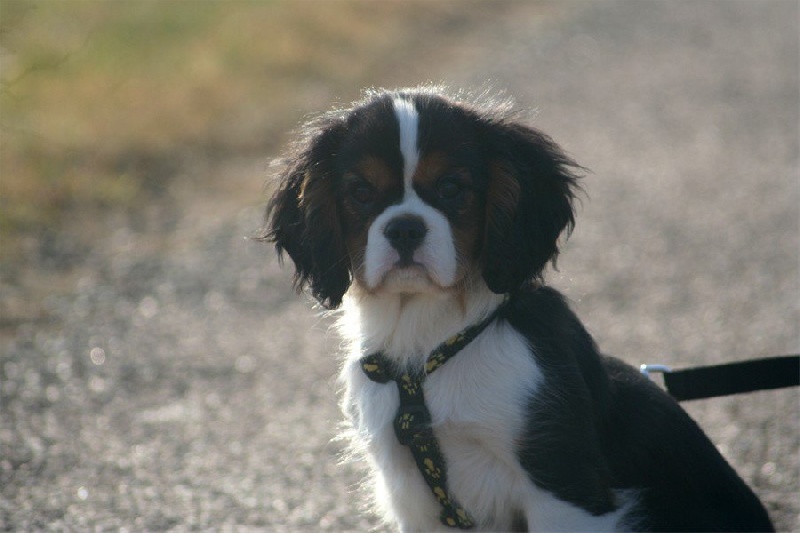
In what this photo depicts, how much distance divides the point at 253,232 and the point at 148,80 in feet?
17.1

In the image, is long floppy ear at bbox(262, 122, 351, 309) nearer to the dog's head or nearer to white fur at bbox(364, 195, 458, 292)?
the dog's head

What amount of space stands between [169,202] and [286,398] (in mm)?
3892

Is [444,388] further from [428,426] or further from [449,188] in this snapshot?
[449,188]

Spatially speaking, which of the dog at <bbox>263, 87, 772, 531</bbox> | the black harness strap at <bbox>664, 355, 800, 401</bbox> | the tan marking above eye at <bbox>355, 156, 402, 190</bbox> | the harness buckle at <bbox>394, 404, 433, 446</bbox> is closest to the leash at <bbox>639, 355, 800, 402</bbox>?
the black harness strap at <bbox>664, 355, 800, 401</bbox>

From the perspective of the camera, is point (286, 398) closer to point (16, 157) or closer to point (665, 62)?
point (16, 157)

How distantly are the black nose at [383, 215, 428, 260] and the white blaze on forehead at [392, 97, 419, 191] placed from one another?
0.37ft

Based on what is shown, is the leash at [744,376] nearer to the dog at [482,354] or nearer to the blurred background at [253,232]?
the dog at [482,354]

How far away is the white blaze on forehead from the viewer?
11.1 feet

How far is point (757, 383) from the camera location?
3908mm

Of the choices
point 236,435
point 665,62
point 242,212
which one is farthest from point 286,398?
point 665,62

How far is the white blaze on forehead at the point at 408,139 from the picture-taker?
133 inches

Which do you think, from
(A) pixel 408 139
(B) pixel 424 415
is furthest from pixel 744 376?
(A) pixel 408 139

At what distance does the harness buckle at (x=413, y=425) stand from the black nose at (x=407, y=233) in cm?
46

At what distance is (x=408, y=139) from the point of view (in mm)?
3375
